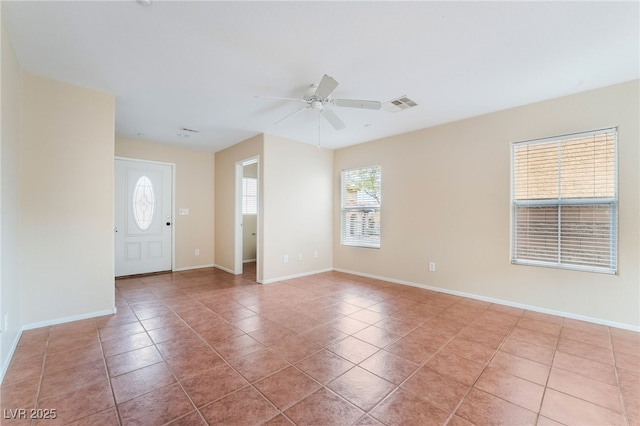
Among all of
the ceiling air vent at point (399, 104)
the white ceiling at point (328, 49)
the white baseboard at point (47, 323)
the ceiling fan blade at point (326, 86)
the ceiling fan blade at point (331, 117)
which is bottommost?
the white baseboard at point (47, 323)

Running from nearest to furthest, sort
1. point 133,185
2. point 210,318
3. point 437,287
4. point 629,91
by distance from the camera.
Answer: point 629,91 → point 210,318 → point 437,287 → point 133,185

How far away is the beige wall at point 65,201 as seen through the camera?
8.98 feet

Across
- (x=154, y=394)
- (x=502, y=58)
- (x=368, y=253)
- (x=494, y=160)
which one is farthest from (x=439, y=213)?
(x=154, y=394)

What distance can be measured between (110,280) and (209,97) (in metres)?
2.45

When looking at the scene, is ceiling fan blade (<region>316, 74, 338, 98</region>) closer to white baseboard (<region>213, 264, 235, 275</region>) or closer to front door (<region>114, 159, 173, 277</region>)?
white baseboard (<region>213, 264, 235, 275</region>)

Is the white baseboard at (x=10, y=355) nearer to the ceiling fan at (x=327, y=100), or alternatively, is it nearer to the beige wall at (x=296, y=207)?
the beige wall at (x=296, y=207)

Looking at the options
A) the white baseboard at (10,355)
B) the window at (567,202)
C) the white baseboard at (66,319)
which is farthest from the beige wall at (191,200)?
the window at (567,202)

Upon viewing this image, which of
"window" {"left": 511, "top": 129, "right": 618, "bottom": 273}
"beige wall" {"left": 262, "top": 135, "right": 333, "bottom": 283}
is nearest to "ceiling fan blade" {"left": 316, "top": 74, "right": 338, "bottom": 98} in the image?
"beige wall" {"left": 262, "top": 135, "right": 333, "bottom": 283}

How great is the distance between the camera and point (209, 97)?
3234 millimetres

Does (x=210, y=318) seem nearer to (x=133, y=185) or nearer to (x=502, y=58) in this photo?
(x=133, y=185)

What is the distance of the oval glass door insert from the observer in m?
5.20

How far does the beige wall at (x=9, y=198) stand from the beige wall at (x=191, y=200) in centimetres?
289

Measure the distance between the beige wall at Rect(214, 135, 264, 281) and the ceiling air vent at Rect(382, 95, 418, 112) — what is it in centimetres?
241

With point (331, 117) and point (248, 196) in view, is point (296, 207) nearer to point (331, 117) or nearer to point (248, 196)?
point (248, 196)
